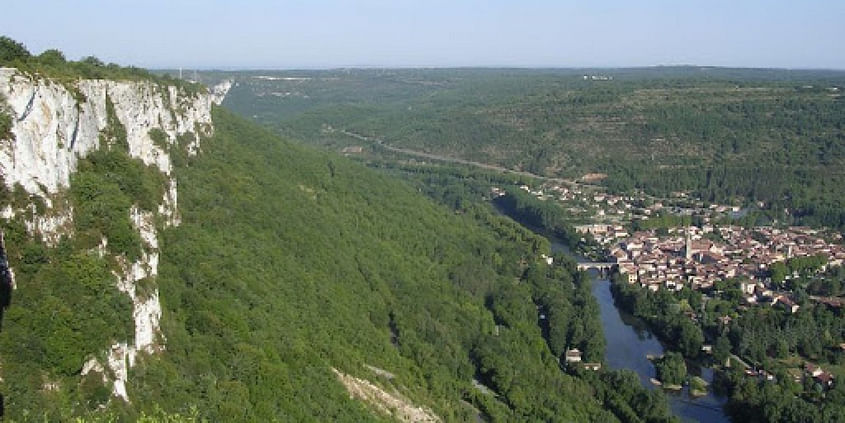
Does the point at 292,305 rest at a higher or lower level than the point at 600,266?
higher

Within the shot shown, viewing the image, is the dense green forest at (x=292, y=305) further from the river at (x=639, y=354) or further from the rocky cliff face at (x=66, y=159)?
the river at (x=639, y=354)

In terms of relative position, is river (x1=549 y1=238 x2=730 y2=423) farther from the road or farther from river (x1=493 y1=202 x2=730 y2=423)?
the road

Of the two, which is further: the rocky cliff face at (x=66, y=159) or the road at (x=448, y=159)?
the road at (x=448, y=159)

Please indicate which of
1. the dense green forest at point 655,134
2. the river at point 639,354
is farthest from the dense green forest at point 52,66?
the dense green forest at point 655,134

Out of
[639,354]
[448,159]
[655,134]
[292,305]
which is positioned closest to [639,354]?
[639,354]

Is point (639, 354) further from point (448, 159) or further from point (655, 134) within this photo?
point (655, 134)
